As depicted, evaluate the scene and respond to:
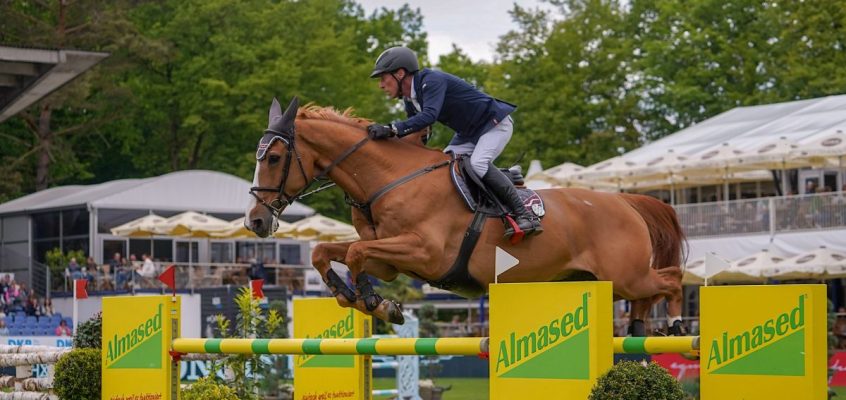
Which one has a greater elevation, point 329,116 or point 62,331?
point 329,116

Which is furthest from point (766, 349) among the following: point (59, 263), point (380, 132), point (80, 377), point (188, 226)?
point (59, 263)

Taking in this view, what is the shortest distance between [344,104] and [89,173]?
33.6 ft

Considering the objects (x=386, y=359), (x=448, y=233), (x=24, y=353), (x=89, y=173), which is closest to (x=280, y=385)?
(x=24, y=353)

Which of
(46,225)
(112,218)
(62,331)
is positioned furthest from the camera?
(46,225)

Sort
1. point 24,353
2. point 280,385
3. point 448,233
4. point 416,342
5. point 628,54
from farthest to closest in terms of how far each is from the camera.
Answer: point 628,54 < point 280,385 < point 24,353 < point 448,233 < point 416,342

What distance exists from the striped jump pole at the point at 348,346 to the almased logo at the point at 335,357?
810mm

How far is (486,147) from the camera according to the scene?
28.7ft

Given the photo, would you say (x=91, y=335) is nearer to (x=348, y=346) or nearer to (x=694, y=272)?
(x=348, y=346)

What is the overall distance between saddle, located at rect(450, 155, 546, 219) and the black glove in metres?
0.48

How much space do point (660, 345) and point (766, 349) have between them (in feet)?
2.27

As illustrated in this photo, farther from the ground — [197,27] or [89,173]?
[197,27]

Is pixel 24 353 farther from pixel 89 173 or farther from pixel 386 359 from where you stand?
pixel 89 173

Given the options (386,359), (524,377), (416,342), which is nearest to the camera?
(524,377)

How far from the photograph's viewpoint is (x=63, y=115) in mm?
48094
